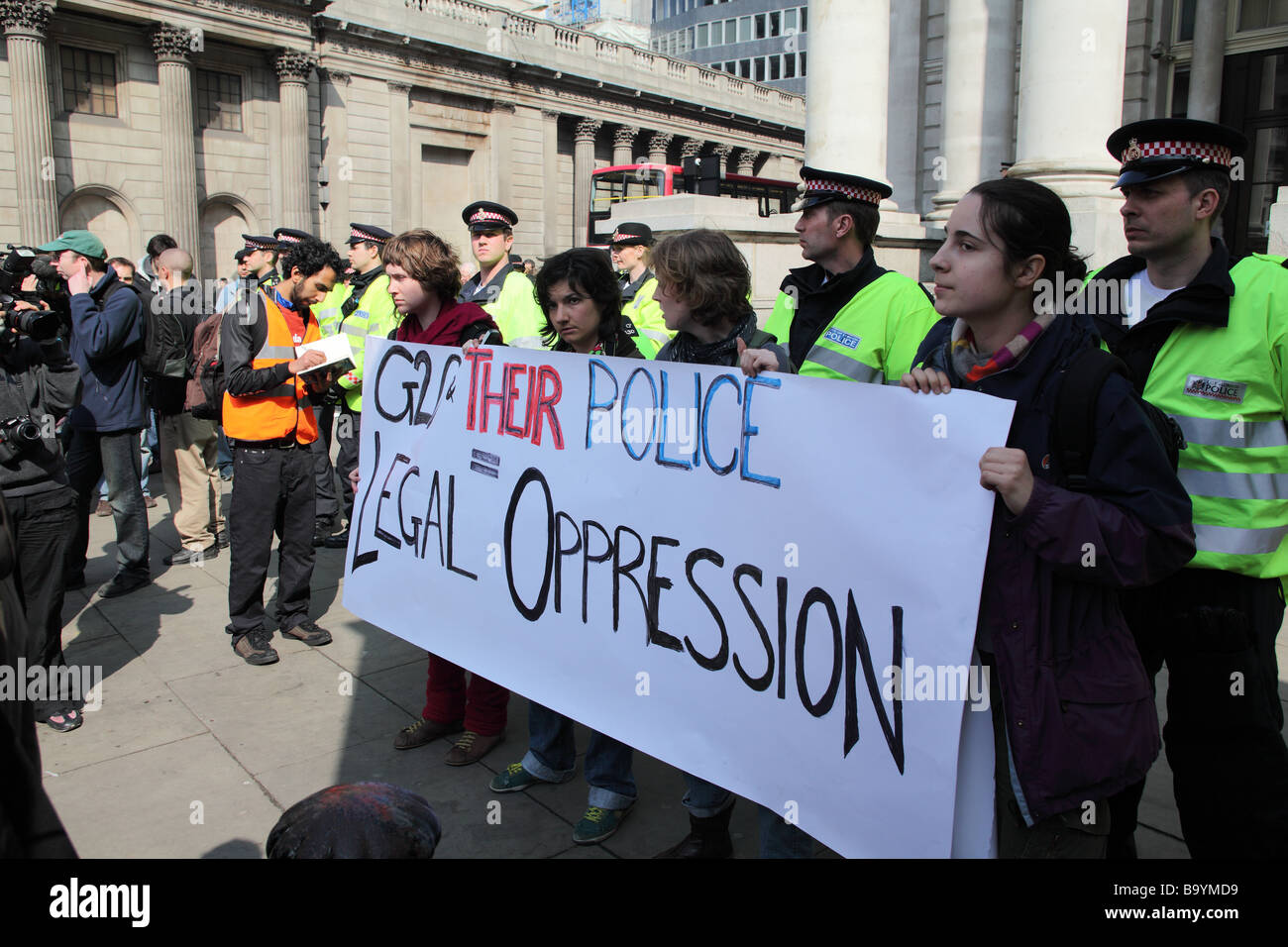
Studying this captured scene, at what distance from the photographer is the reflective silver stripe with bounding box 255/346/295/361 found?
16.9 ft

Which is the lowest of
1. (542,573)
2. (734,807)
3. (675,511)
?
(734,807)

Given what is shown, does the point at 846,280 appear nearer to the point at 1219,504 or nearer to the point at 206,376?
the point at 1219,504

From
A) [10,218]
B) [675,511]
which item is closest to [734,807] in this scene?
[675,511]

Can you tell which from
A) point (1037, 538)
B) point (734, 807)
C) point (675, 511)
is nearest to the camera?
point (1037, 538)

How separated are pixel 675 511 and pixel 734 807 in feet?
4.86

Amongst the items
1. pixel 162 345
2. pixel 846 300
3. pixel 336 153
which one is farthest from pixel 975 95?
pixel 336 153

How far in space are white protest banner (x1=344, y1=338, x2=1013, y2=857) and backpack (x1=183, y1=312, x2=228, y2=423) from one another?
10.9 feet

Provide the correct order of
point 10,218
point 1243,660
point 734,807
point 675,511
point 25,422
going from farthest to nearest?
point 10,218
point 25,422
point 734,807
point 675,511
point 1243,660

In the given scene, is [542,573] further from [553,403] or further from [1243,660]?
[1243,660]

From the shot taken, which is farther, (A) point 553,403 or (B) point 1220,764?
(A) point 553,403

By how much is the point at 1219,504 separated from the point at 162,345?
6.64m

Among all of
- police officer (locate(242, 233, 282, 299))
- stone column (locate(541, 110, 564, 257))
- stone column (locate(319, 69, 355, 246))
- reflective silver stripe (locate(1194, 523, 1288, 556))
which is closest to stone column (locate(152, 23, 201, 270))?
stone column (locate(319, 69, 355, 246))

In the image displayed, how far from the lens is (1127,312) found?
9.45ft

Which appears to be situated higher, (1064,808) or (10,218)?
(10,218)
